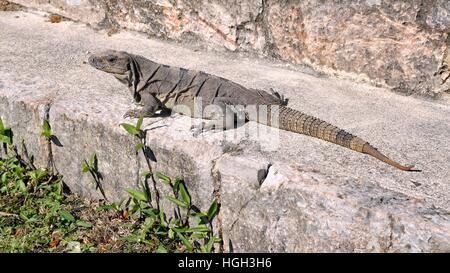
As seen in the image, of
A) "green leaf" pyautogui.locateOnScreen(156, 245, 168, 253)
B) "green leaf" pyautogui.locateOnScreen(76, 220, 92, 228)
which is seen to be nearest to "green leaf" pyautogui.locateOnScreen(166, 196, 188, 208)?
"green leaf" pyautogui.locateOnScreen(156, 245, 168, 253)

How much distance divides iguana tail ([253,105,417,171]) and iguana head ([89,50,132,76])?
1.15m

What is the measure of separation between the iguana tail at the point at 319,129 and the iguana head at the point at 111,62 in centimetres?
115

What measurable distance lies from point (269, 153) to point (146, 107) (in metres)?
1.08

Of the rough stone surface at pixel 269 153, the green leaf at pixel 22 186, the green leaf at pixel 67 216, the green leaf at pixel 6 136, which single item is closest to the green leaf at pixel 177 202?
the rough stone surface at pixel 269 153

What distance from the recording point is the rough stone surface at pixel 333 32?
4.25m

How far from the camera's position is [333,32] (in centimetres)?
462

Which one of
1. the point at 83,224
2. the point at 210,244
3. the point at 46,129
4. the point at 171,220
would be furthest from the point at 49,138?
the point at 210,244

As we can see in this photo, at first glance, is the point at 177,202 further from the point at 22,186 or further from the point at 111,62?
the point at 22,186

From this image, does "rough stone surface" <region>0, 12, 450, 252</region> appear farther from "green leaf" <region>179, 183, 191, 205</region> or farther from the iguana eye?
the iguana eye

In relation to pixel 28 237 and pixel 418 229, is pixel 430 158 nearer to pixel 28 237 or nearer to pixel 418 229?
pixel 418 229

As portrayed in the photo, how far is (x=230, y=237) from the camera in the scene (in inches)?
144

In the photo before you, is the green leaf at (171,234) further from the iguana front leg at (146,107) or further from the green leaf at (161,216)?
the iguana front leg at (146,107)
